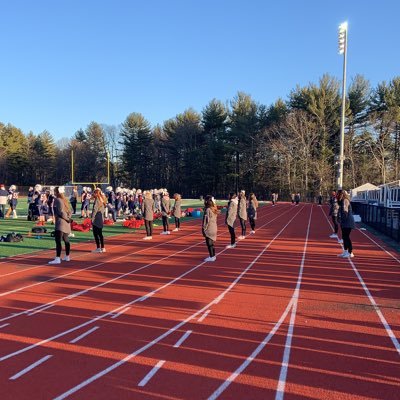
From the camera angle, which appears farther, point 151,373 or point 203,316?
point 203,316

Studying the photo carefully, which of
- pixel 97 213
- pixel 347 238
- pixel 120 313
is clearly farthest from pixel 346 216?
pixel 120 313

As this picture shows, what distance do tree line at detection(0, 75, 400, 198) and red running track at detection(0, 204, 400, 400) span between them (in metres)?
47.8

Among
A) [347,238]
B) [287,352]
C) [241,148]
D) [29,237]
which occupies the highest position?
[241,148]

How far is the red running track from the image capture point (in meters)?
4.12

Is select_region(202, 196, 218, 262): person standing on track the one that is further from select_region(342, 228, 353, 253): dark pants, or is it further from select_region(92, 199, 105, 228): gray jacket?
select_region(342, 228, 353, 253): dark pants

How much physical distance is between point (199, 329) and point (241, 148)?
6021cm

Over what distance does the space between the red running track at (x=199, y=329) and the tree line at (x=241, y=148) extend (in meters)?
47.8

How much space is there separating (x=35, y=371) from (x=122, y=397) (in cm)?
112

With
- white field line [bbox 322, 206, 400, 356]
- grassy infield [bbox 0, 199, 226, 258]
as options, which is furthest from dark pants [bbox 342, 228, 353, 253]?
grassy infield [bbox 0, 199, 226, 258]

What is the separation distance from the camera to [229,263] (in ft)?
35.7

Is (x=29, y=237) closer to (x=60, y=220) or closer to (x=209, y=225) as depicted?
(x=60, y=220)

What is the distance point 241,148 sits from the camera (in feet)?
213

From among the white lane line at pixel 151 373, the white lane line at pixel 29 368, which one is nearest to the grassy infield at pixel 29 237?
the white lane line at pixel 29 368

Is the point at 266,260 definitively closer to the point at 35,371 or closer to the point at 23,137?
the point at 35,371
